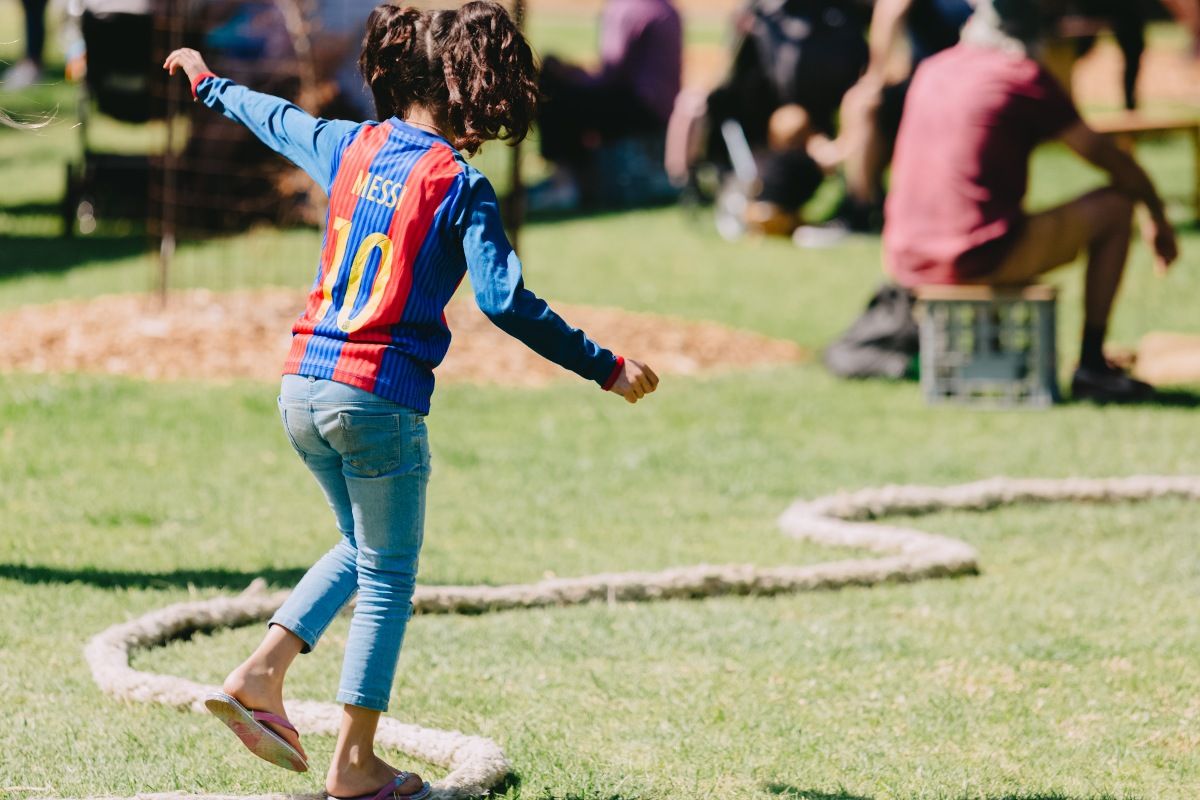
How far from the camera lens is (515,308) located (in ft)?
9.88

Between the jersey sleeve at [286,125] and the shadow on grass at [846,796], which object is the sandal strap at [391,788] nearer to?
the shadow on grass at [846,796]

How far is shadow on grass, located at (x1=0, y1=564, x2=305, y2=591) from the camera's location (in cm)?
483

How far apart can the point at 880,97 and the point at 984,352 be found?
4.57 metres

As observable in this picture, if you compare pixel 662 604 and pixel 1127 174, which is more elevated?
pixel 1127 174

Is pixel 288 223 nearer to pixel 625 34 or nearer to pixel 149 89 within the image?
pixel 149 89

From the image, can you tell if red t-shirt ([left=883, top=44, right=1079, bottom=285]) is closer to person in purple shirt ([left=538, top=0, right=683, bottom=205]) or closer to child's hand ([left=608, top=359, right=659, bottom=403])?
child's hand ([left=608, top=359, right=659, bottom=403])

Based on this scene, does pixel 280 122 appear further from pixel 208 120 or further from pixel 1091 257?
pixel 208 120

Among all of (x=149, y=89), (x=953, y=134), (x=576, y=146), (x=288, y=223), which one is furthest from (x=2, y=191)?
(x=953, y=134)

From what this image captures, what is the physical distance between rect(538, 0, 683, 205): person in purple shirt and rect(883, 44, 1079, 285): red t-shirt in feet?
21.4

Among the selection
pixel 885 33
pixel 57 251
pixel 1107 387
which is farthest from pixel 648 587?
pixel 57 251

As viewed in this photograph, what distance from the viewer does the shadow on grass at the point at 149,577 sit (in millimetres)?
4832

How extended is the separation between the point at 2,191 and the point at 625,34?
17.7 feet

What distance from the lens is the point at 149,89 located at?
12.6 m

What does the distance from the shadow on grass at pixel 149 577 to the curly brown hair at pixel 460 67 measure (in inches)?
79.6
